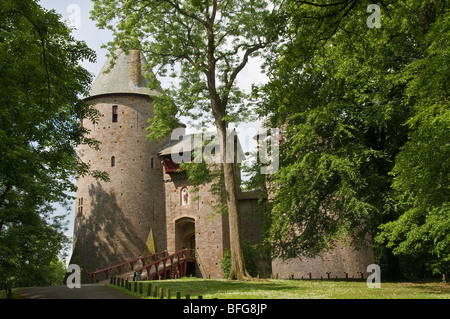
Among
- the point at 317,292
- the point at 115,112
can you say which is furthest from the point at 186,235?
the point at 317,292

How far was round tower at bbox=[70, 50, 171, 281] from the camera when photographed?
30469 mm

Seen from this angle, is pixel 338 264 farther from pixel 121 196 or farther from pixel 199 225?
pixel 121 196

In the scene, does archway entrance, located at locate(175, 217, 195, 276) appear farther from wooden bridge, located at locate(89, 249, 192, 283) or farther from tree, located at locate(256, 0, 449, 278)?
tree, located at locate(256, 0, 449, 278)

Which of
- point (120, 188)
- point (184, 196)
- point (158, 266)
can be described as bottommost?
point (158, 266)

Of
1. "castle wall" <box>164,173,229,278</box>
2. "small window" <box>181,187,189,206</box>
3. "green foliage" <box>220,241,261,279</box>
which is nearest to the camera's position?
"green foliage" <box>220,241,261,279</box>

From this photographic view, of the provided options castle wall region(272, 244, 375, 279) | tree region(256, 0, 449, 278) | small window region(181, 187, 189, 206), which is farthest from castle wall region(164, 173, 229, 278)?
tree region(256, 0, 449, 278)

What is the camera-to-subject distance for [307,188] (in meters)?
15.3

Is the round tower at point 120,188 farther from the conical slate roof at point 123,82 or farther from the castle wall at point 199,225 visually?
the castle wall at point 199,225

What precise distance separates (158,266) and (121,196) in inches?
266

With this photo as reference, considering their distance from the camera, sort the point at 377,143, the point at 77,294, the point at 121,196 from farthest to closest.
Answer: the point at 121,196 → the point at 377,143 → the point at 77,294

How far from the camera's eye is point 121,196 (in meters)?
31.2

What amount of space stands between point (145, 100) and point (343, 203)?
22.0m

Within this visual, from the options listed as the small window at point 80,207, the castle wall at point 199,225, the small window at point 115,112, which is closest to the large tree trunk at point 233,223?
the castle wall at point 199,225

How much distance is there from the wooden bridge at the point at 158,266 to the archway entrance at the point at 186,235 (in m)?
0.96
